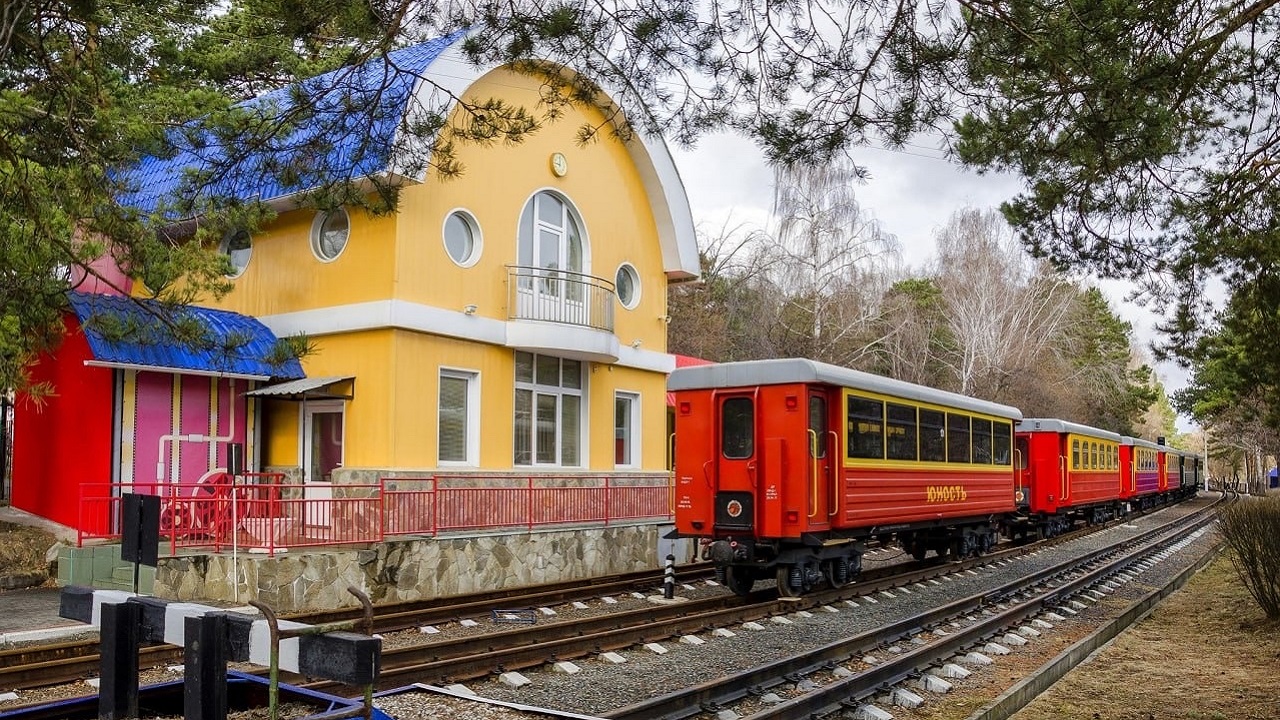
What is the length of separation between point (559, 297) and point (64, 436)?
8.36 m

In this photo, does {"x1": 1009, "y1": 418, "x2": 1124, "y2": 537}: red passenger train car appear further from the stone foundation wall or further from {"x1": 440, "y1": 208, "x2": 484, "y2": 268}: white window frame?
{"x1": 440, "y1": 208, "x2": 484, "y2": 268}: white window frame

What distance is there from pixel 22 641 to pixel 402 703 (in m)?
5.88

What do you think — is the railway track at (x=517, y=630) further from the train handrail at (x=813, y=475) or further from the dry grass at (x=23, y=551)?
the dry grass at (x=23, y=551)

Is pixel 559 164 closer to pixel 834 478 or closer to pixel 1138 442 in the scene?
pixel 834 478

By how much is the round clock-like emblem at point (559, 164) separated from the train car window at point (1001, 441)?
30.2 ft

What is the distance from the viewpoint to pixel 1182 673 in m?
10.2

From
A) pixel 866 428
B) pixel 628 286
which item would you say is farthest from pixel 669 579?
pixel 628 286

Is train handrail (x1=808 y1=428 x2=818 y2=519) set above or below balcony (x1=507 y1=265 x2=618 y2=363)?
below

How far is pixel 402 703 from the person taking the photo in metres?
6.90

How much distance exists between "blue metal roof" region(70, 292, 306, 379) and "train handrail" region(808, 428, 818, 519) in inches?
258

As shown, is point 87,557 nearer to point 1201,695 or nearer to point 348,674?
point 348,674

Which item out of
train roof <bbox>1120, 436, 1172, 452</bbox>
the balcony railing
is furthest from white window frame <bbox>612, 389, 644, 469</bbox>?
train roof <bbox>1120, 436, 1172, 452</bbox>

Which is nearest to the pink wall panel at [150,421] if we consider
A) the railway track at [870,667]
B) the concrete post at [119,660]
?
the railway track at [870,667]

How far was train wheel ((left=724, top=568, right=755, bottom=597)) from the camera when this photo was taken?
573 inches
